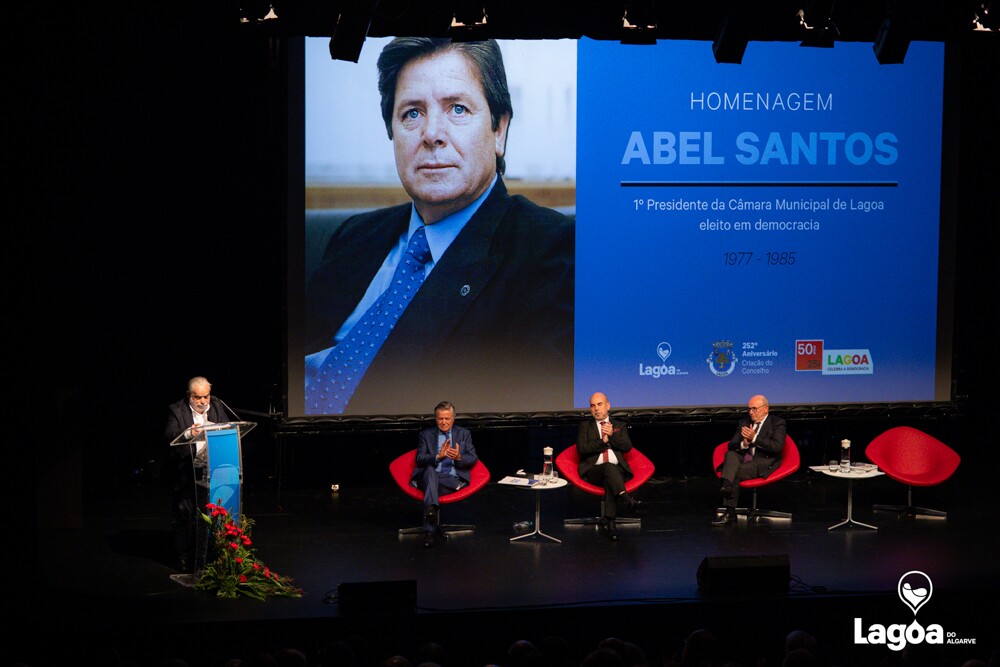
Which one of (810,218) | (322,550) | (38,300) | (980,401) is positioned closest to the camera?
(38,300)

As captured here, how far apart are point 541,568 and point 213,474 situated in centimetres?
206

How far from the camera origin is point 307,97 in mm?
9078

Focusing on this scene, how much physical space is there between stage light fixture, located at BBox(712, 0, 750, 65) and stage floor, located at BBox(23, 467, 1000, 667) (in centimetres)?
326

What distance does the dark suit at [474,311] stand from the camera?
929 centimetres

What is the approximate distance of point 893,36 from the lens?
8.38 metres

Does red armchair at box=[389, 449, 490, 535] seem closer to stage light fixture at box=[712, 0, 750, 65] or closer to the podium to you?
the podium

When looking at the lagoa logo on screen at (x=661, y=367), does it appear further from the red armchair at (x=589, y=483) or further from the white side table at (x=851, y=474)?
the white side table at (x=851, y=474)

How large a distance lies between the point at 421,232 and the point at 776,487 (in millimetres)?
3508

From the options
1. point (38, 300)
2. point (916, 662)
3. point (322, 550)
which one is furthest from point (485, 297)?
point (916, 662)

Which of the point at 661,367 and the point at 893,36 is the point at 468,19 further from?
the point at 661,367

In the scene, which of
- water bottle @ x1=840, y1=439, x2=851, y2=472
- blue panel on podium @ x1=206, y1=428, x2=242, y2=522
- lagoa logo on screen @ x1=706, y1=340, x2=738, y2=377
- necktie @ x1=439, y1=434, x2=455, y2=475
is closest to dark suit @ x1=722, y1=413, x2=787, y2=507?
water bottle @ x1=840, y1=439, x2=851, y2=472

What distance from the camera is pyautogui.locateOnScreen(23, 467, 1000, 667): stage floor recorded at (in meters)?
6.17

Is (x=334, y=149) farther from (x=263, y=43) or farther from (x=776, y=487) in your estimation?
(x=776, y=487)

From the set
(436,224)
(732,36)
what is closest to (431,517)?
(436,224)
